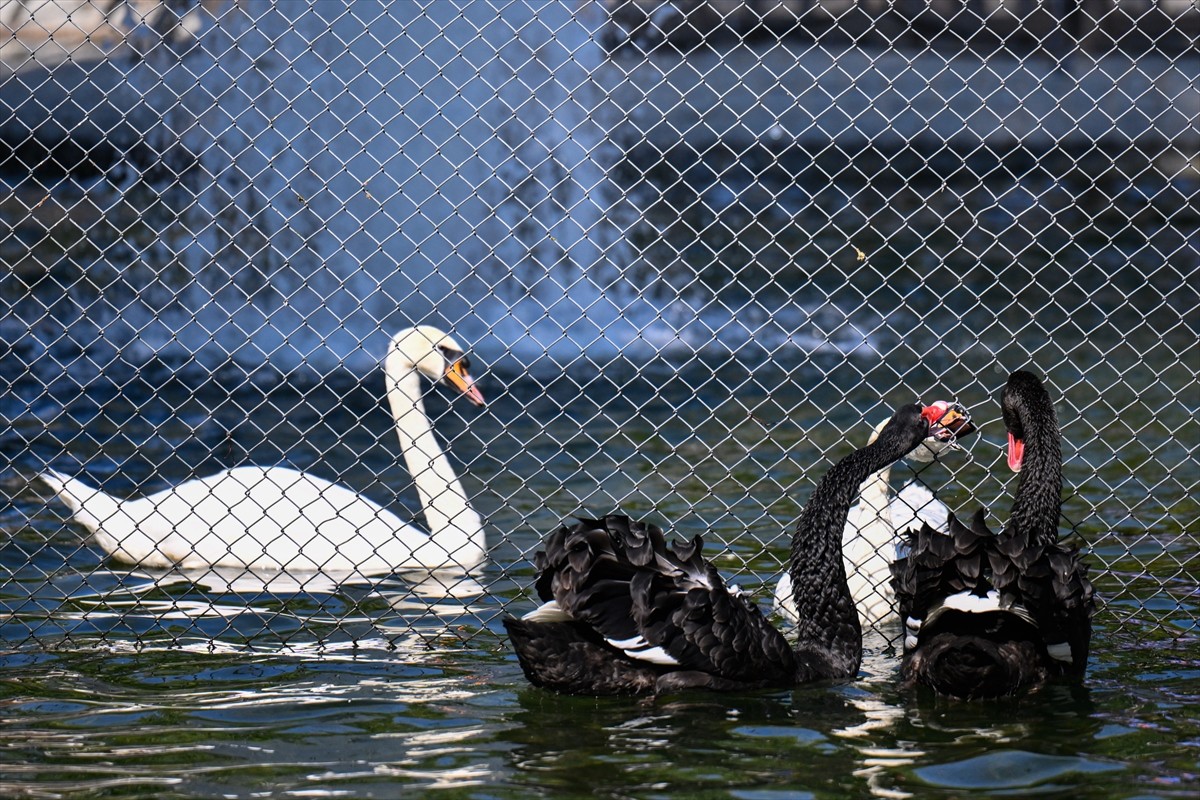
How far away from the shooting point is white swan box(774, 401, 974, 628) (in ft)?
18.0

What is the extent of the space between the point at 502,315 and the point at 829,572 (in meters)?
7.10

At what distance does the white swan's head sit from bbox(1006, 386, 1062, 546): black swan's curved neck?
2.64 metres

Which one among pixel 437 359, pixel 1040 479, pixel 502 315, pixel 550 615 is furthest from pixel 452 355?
pixel 502 315

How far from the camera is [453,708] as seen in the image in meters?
4.39

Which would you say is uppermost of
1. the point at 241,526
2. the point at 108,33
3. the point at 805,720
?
the point at 108,33

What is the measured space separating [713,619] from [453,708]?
77cm

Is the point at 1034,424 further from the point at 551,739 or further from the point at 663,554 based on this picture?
the point at 551,739

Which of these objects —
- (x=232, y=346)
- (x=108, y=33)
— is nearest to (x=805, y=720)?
(x=232, y=346)

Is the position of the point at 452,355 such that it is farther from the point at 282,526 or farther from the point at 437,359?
the point at 282,526

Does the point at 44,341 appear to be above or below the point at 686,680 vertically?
above

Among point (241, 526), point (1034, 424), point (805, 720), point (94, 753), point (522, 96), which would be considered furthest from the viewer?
point (522, 96)

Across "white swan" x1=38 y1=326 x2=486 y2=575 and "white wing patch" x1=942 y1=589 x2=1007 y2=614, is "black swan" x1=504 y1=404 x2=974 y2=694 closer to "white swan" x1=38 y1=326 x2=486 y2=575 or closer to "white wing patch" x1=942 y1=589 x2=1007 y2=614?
"white wing patch" x1=942 y1=589 x2=1007 y2=614

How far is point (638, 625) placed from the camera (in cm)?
436

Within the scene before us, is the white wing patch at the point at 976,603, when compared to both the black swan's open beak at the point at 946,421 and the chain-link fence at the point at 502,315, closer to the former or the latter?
the black swan's open beak at the point at 946,421
